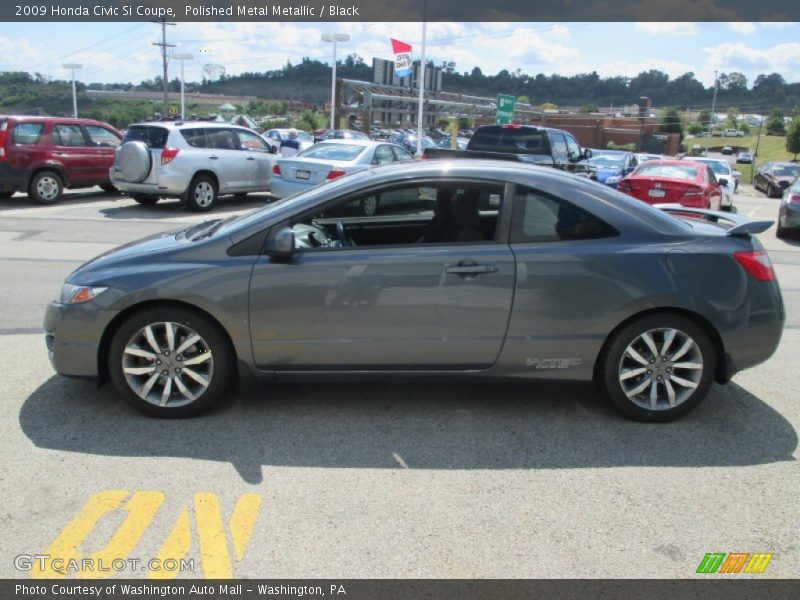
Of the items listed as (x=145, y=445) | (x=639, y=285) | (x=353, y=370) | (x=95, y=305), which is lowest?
(x=145, y=445)

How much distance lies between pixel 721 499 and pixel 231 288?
288 centimetres

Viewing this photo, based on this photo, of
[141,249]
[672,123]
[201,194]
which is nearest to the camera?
[141,249]

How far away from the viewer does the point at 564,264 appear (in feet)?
13.7

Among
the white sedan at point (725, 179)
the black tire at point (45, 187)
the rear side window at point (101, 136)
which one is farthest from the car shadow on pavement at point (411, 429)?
the white sedan at point (725, 179)

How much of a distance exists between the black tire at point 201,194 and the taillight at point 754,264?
12.0 m

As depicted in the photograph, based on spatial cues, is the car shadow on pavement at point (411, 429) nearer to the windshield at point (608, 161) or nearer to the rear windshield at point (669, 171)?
the rear windshield at point (669, 171)

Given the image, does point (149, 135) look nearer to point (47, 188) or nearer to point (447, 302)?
point (47, 188)

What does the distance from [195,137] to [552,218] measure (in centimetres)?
1161

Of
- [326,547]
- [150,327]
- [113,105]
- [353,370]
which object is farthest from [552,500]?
[113,105]

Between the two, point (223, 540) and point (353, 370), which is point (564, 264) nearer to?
point (353, 370)

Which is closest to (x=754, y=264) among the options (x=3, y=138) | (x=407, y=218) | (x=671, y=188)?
→ (x=407, y=218)

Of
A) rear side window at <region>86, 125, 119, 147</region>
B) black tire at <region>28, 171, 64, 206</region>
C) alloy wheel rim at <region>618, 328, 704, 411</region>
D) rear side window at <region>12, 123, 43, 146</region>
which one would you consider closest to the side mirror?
alloy wheel rim at <region>618, 328, 704, 411</region>

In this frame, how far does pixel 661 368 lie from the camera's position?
425cm

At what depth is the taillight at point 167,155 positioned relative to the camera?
546 inches
